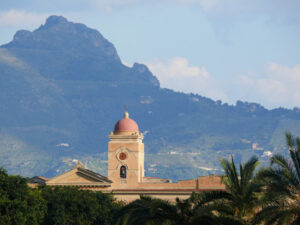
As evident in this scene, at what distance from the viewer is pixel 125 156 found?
148875 millimetres

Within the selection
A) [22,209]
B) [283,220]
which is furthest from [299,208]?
[22,209]

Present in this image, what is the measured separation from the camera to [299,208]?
58.2 meters

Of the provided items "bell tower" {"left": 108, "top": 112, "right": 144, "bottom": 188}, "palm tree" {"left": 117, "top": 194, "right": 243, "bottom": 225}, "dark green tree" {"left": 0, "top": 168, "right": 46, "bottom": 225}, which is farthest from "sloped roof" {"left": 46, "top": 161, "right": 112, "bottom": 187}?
"palm tree" {"left": 117, "top": 194, "right": 243, "bottom": 225}

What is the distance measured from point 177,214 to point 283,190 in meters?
6.35

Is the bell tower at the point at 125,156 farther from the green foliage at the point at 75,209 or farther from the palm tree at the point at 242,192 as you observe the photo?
the palm tree at the point at 242,192

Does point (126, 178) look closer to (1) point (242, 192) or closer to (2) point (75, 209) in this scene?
(2) point (75, 209)

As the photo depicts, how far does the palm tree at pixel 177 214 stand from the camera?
2256 inches

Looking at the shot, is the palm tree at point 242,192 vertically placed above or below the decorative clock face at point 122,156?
below

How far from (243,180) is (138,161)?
8626cm

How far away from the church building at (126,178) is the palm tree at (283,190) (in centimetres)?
8028

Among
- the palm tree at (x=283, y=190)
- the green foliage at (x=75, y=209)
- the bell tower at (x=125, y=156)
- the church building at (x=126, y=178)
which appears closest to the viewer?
the palm tree at (x=283, y=190)

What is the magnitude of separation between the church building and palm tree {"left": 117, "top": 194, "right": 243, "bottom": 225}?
80.5m

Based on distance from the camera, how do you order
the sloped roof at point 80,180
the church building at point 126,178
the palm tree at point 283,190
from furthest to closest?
the sloped roof at point 80,180 < the church building at point 126,178 < the palm tree at point 283,190

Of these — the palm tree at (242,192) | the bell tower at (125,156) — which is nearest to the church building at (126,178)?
the bell tower at (125,156)
